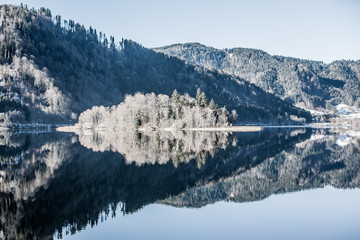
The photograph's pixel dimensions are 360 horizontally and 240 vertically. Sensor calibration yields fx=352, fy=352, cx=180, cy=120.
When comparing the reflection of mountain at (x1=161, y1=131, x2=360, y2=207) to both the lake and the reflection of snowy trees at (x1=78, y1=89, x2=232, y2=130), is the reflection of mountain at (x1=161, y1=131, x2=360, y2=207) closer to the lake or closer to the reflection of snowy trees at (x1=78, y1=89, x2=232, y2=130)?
the lake

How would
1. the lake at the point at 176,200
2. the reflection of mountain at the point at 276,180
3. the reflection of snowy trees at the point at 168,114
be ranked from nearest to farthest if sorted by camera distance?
the lake at the point at 176,200, the reflection of mountain at the point at 276,180, the reflection of snowy trees at the point at 168,114

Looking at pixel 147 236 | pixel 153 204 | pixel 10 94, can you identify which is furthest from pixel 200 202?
pixel 10 94

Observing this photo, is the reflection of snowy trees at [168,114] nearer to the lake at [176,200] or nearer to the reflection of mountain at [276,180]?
the reflection of mountain at [276,180]

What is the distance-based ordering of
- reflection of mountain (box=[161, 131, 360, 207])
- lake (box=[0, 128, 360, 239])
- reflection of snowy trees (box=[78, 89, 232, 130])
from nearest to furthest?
lake (box=[0, 128, 360, 239]), reflection of mountain (box=[161, 131, 360, 207]), reflection of snowy trees (box=[78, 89, 232, 130])

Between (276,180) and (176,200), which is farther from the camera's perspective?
(276,180)

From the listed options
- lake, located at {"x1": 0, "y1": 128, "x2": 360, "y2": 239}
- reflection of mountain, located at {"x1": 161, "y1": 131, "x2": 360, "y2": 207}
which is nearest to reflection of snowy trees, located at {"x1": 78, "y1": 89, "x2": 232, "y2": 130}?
reflection of mountain, located at {"x1": 161, "y1": 131, "x2": 360, "y2": 207}

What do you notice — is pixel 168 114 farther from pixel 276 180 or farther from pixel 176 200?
pixel 176 200

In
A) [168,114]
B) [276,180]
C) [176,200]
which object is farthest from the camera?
[168,114]

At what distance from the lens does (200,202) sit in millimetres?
21094

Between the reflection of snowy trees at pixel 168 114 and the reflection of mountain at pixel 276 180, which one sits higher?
the reflection of snowy trees at pixel 168 114

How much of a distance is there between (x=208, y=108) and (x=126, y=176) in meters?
85.3

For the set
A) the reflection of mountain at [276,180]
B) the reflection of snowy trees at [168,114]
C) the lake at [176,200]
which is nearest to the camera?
the lake at [176,200]

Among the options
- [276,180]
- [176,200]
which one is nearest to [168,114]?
[276,180]

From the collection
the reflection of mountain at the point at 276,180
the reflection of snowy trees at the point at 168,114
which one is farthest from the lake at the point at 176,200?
the reflection of snowy trees at the point at 168,114
